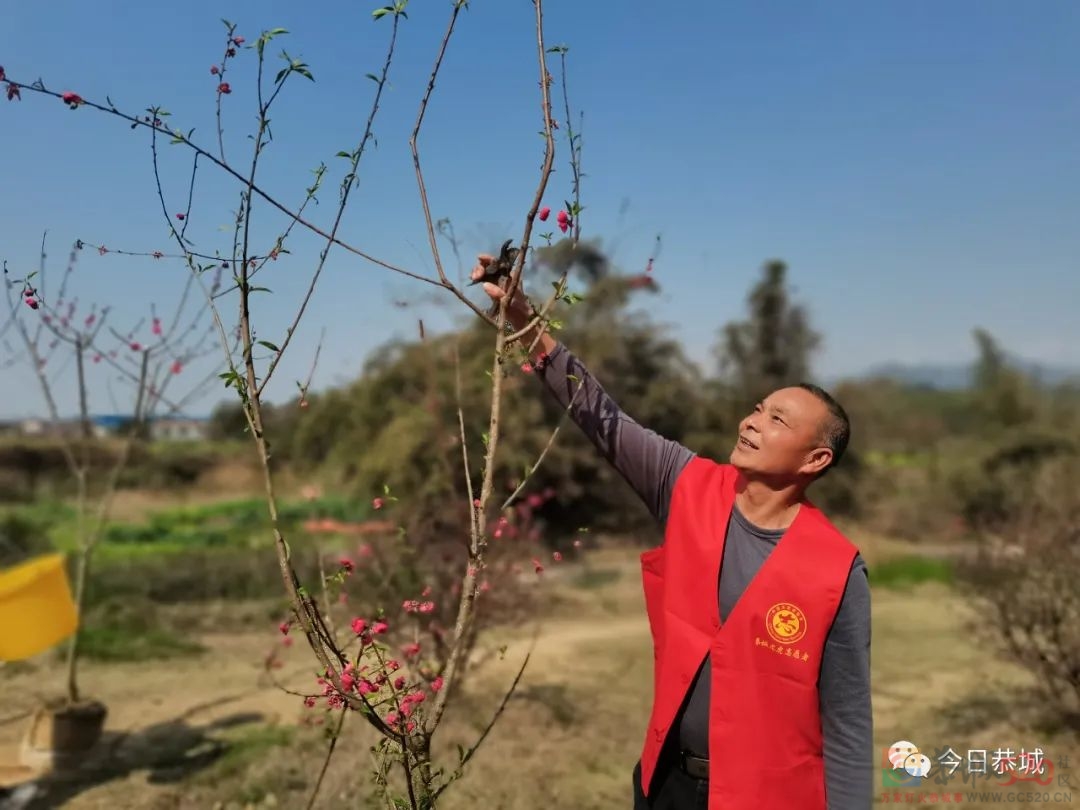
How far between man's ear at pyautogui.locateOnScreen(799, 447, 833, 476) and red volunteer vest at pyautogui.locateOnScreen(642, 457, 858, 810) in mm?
103

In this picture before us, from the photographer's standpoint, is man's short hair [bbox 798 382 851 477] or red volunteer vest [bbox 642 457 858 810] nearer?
red volunteer vest [bbox 642 457 858 810]

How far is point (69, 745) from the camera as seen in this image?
4965 mm

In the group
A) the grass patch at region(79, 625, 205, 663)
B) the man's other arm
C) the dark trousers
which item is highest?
the man's other arm

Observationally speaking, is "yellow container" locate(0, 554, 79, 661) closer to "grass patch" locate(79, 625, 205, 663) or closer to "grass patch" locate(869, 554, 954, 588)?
Result: "grass patch" locate(79, 625, 205, 663)

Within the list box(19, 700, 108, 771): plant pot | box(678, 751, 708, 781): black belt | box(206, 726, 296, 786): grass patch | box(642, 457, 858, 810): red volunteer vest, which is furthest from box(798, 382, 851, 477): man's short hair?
box(19, 700, 108, 771): plant pot

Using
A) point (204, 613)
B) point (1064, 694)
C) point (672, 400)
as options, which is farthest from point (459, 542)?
point (672, 400)

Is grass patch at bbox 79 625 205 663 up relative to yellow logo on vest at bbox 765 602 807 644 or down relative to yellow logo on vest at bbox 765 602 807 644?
down

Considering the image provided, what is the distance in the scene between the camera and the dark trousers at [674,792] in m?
1.84

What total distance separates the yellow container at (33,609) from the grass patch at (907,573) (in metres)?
10.5

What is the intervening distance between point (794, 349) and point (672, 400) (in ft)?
23.1

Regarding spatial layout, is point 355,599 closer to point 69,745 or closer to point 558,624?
point 69,745

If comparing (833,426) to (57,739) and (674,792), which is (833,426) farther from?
(57,739)

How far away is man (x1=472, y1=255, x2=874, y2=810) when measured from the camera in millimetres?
1731

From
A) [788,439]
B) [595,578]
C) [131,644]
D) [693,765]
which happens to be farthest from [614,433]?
[595,578]
